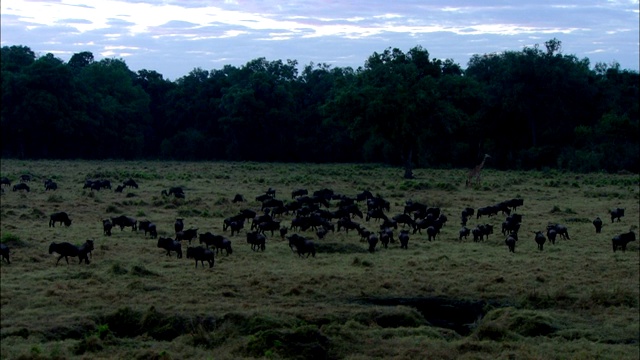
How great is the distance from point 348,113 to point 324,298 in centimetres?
3962

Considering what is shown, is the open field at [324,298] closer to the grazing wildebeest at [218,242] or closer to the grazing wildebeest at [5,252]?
the grazing wildebeest at [5,252]

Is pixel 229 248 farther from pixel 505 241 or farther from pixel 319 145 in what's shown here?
pixel 319 145

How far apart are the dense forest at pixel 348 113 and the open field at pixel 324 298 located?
87.6 feet

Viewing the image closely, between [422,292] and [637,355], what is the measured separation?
5.89 metres

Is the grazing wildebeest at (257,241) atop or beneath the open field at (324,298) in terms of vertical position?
atop

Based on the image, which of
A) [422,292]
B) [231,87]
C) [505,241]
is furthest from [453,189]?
[231,87]

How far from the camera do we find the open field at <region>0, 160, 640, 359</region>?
1470 centimetres

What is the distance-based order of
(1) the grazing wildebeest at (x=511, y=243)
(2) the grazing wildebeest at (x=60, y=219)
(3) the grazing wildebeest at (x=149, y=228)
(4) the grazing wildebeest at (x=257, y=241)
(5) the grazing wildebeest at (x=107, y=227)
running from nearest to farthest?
(4) the grazing wildebeest at (x=257, y=241) < (1) the grazing wildebeest at (x=511, y=243) < (3) the grazing wildebeest at (x=149, y=228) < (5) the grazing wildebeest at (x=107, y=227) < (2) the grazing wildebeest at (x=60, y=219)

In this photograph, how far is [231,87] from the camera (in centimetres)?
8781

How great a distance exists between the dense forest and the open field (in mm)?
26708

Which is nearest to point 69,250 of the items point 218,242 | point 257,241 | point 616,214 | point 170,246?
point 170,246

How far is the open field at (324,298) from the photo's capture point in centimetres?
1470

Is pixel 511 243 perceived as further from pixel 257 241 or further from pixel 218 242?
pixel 218 242

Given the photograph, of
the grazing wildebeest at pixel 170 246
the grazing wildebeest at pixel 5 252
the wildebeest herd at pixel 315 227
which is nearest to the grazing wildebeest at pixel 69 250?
the wildebeest herd at pixel 315 227
